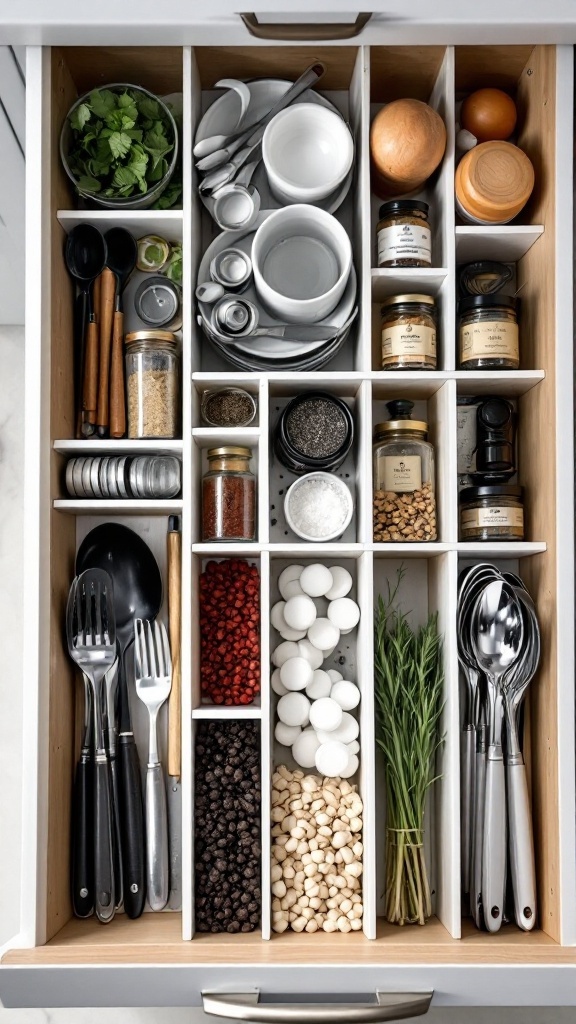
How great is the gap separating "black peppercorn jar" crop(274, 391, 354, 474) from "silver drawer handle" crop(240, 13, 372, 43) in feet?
1.68

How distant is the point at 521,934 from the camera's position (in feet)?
4.42

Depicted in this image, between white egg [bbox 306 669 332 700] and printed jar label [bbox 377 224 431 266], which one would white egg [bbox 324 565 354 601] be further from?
printed jar label [bbox 377 224 431 266]

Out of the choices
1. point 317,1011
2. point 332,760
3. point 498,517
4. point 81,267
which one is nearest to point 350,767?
point 332,760

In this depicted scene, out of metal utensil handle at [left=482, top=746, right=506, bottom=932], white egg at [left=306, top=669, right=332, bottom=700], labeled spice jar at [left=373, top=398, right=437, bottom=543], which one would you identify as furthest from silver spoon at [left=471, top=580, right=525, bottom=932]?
white egg at [left=306, top=669, right=332, bottom=700]

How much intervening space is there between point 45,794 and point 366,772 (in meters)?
0.47

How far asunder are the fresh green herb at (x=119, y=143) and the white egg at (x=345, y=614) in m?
0.73

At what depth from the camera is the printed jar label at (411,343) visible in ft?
4.56

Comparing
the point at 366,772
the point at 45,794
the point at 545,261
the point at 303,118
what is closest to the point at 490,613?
the point at 366,772

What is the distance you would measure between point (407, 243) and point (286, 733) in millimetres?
805

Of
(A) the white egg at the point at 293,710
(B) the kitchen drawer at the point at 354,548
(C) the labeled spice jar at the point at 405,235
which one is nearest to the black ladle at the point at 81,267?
(B) the kitchen drawer at the point at 354,548

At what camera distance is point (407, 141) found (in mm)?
1363

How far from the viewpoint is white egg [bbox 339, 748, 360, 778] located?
4.65ft

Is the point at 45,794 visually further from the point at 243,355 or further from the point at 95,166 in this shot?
the point at 95,166

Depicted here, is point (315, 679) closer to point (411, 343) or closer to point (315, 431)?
point (315, 431)
